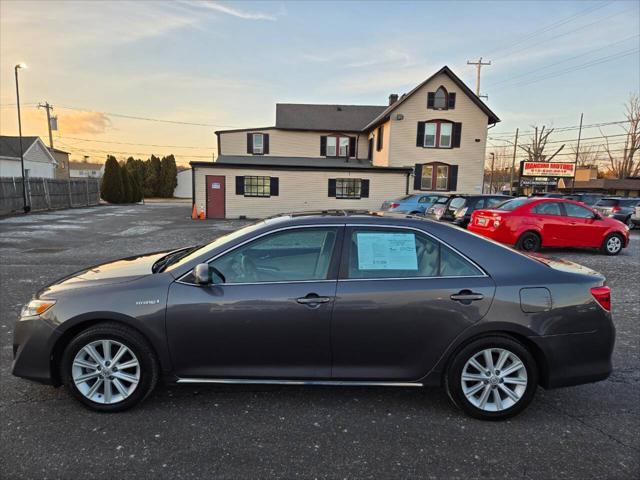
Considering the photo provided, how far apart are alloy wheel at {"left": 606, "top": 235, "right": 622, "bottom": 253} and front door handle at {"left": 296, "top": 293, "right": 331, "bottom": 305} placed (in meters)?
11.2

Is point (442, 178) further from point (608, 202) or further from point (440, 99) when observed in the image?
point (608, 202)

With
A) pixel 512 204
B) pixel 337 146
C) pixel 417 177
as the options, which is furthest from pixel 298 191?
pixel 512 204

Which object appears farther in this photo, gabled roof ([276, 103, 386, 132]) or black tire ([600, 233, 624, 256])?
gabled roof ([276, 103, 386, 132])

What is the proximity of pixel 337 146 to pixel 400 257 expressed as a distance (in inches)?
1148

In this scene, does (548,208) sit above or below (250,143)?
below

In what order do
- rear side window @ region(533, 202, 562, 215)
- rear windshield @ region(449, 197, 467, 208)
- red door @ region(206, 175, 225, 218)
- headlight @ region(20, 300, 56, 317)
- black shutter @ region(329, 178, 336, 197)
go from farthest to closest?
black shutter @ region(329, 178, 336, 197) < red door @ region(206, 175, 225, 218) < rear windshield @ region(449, 197, 467, 208) < rear side window @ region(533, 202, 562, 215) < headlight @ region(20, 300, 56, 317)

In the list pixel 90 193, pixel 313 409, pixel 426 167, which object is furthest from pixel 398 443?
pixel 90 193

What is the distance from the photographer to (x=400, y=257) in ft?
10.1

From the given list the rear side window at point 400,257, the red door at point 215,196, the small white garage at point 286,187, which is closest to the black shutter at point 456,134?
the small white garage at point 286,187

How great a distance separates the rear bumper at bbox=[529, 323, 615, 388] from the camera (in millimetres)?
2945

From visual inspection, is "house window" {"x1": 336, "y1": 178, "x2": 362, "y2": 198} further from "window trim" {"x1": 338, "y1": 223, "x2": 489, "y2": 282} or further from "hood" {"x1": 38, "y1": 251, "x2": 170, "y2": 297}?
"window trim" {"x1": 338, "y1": 223, "x2": 489, "y2": 282}

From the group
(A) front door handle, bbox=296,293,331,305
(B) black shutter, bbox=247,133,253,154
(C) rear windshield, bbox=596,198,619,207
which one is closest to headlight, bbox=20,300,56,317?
(A) front door handle, bbox=296,293,331,305

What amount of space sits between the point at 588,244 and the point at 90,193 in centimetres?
3270

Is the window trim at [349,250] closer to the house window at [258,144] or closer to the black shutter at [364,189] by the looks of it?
the black shutter at [364,189]
